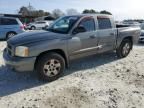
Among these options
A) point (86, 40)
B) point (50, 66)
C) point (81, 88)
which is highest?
point (86, 40)

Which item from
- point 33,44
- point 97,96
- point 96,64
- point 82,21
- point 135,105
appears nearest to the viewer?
point 135,105

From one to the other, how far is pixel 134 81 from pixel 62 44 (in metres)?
2.24

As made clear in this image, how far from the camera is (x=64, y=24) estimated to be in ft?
20.9

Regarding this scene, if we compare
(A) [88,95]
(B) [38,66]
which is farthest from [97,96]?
(B) [38,66]

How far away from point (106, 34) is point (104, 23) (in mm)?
401

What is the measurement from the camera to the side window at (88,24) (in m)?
6.24

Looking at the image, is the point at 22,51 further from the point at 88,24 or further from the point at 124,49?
the point at 124,49

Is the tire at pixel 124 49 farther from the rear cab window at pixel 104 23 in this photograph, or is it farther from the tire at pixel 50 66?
the tire at pixel 50 66

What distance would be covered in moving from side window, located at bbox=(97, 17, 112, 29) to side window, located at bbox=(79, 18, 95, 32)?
1.16ft

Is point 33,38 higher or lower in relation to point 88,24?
lower

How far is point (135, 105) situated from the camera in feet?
13.9

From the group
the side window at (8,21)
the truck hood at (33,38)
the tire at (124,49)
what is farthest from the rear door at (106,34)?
the side window at (8,21)

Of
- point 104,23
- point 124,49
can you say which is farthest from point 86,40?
point 124,49

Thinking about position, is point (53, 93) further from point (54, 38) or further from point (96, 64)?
point (96, 64)
